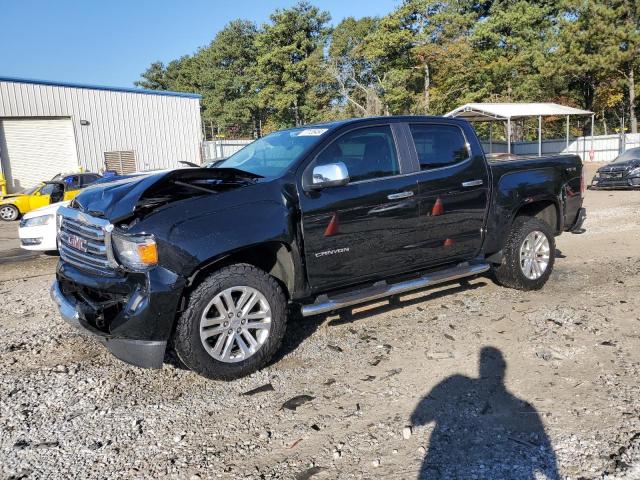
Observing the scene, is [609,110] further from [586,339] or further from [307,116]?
[586,339]

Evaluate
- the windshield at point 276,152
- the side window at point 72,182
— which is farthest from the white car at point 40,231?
the side window at point 72,182

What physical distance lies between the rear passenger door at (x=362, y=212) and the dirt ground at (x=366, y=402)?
70 centimetres

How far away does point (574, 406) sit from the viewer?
3479 mm

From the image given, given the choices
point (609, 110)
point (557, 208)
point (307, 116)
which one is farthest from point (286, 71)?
point (557, 208)

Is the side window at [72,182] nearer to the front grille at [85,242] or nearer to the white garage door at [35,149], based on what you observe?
the white garage door at [35,149]

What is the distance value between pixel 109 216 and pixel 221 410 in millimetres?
1534

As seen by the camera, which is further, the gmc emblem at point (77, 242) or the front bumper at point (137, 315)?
the gmc emblem at point (77, 242)

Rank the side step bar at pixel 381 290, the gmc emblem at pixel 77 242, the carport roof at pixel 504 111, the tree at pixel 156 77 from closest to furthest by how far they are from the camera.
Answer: the gmc emblem at pixel 77 242 < the side step bar at pixel 381 290 < the carport roof at pixel 504 111 < the tree at pixel 156 77

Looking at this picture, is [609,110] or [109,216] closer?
[109,216]

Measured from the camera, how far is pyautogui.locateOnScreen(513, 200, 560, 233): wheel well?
6.23 meters

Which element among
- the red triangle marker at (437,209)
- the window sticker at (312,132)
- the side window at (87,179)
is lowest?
the red triangle marker at (437,209)

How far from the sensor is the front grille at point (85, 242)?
3.76 m

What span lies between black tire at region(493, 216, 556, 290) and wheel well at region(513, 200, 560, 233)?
194mm

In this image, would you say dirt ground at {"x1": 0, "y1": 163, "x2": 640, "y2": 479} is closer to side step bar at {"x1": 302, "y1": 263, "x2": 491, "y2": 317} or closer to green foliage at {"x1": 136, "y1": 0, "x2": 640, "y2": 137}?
side step bar at {"x1": 302, "y1": 263, "x2": 491, "y2": 317}
